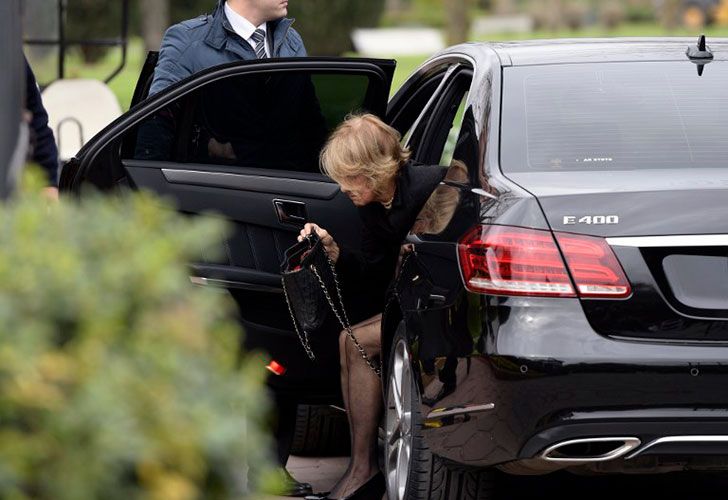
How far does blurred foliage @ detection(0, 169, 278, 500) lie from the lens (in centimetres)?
207

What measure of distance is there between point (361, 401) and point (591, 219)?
156 cm

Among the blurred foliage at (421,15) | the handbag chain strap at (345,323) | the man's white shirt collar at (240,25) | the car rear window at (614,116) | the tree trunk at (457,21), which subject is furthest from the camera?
the blurred foliage at (421,15)

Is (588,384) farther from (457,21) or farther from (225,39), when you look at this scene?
(457,21)

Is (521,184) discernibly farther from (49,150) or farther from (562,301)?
(49,150)

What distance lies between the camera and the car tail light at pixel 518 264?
13.8 ft

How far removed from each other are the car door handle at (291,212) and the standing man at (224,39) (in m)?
0.97

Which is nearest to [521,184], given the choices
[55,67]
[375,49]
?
[55,67]

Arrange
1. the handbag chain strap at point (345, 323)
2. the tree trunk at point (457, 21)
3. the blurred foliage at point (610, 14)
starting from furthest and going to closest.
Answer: the blurred foliage at point (610, 14) < the tree trunk at point (457, 21) < the handbag chain strap at point (345, 323)

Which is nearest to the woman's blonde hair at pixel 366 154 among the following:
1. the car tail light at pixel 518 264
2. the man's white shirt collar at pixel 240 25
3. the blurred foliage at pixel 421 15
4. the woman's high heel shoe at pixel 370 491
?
the car tail light at pixel 518 264

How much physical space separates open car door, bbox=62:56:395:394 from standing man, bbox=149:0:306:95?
20.7 inches

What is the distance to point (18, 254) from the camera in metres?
2.34

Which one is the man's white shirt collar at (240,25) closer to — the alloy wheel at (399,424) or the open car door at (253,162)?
the open car door at (253,162)

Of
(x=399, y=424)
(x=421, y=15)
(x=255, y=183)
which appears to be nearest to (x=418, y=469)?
(x=399, y=424)

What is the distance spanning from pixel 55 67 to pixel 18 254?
496 inches
